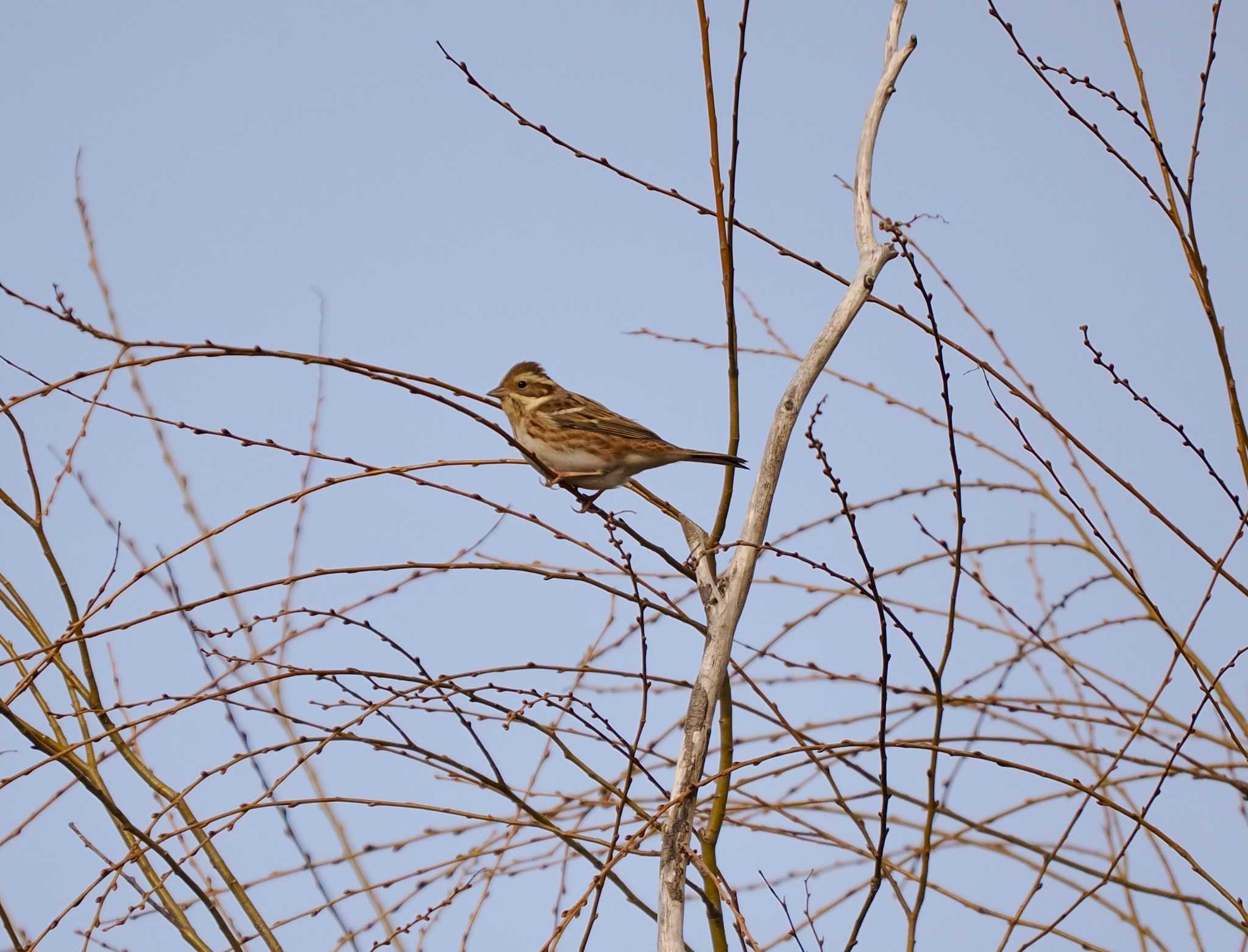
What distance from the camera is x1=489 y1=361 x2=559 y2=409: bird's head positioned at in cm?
588

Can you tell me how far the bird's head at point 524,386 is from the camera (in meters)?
5.88

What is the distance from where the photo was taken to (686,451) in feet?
16.8

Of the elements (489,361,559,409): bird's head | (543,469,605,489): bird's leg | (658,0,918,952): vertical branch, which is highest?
(489,361,559,409): bird's head

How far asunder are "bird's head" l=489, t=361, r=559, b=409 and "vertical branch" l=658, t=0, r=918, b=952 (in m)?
2.49

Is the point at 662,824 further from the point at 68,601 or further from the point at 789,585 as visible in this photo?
the point at 68,601

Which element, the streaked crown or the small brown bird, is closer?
the small brown bird

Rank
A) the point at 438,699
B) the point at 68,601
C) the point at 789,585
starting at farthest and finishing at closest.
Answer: the point at 789,585, the point at 68,601, the point at 438,699

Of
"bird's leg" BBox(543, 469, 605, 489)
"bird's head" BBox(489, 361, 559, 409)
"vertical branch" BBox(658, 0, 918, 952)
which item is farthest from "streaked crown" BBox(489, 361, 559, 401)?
"vertical branch" BBox(658, 0, 918, 952)

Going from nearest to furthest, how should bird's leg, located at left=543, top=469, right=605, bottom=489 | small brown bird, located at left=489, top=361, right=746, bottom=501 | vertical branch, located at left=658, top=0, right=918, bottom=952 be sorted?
vertical branch, located at left=658, top=0, right=918, bottom=952 → bird's leg, located at left=543, top=469, right=605, bottom=489 → small brown bird, located at left=489, top=361, right=746, bottom=501

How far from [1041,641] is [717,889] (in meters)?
1.10

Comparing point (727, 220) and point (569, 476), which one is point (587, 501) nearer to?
point (569, 476)

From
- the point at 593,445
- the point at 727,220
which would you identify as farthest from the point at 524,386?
the point at 727,220

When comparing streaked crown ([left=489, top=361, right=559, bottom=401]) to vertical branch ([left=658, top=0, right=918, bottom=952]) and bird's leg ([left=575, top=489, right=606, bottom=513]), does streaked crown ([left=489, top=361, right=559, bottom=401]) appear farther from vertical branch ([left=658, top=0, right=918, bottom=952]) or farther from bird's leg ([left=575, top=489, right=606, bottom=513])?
vertical branch ([left=658, top=0, right=918, bottom=952])

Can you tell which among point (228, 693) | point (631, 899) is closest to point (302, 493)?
point (228, 693)
